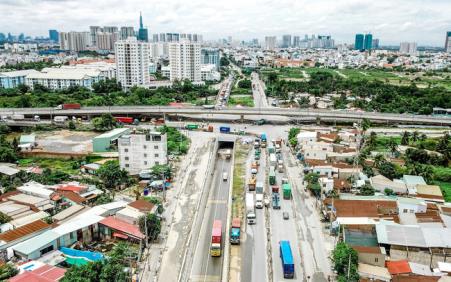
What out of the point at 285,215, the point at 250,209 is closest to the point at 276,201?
the point at 285,215

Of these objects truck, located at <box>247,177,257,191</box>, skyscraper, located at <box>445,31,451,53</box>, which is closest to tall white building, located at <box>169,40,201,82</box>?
truck, located at <box>247,177,257,191</box>

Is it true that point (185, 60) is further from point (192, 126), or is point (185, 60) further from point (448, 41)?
point (448, 41)

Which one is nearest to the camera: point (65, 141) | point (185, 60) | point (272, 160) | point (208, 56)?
point (272, 160)

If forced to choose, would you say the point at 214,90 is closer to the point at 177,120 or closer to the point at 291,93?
the point at 291,93

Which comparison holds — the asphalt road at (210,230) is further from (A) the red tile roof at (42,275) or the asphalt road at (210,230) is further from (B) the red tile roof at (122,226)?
(A) the red tile roof at (42,275)

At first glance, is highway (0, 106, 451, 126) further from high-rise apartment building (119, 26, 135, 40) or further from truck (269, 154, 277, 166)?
high-rise apartment building (119, 26, 135, 40)
